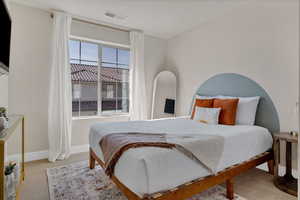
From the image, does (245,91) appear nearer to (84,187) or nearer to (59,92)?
(84,187)

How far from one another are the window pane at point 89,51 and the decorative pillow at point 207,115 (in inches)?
→ 92.1

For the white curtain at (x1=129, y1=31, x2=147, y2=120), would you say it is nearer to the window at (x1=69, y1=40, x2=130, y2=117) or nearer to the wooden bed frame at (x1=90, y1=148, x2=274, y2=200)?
the window at (x1=69, y1=40, x2=130, y2=117)

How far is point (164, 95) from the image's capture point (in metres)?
4.12

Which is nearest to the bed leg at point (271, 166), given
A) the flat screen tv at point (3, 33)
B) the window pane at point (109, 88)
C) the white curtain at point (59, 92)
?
the window pane at point (109, 88)

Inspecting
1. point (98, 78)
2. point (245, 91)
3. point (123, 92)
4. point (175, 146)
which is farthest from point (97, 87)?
point (245, 91)

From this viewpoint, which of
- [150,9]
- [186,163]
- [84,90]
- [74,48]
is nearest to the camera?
[186,163]

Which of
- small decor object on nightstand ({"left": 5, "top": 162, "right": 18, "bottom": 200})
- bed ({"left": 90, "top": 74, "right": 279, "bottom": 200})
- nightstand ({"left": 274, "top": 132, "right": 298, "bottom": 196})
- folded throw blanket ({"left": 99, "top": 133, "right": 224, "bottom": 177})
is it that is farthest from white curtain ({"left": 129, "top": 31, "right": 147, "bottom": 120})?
nightstand ({"left": 274, "top": 132, "right": 298, "bottom": 196})

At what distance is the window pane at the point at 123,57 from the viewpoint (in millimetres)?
3848

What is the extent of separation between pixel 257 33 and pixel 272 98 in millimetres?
1008

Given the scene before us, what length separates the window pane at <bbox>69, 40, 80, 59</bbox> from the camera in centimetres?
326

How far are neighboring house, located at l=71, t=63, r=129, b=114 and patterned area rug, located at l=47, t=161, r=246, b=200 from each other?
4.45 ft

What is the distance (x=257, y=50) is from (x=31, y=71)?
363 centimetres

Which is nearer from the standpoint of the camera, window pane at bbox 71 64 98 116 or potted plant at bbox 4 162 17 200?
potted plant at bbox 4 162 17 200

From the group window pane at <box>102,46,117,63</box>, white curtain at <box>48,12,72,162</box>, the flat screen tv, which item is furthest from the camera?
window pane at <box>102,46,117,63</box>
